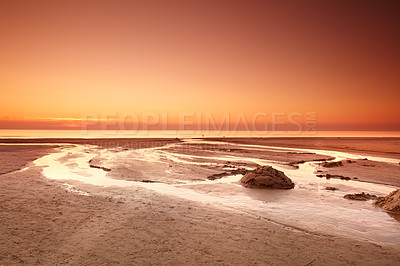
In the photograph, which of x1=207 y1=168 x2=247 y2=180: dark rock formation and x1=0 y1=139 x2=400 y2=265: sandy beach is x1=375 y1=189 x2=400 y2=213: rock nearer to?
x1=0 y1=139 x2=400 y2=265: sandy beach

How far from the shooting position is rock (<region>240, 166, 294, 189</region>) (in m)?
10.0

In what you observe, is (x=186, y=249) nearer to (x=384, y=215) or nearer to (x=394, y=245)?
(x=394, y=245)

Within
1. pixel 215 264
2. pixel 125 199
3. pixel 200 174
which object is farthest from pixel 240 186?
pixel 215 264

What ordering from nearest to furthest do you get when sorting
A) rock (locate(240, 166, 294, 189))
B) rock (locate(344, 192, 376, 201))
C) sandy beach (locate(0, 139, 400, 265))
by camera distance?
sandy beach (locate(0, 139, 400, 265)), rock (locate(344, 192, 376, 201)), rock (locate(240, 166, 294, 189))

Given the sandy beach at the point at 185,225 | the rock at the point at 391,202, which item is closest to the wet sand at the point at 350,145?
the rock at the point at 391,202

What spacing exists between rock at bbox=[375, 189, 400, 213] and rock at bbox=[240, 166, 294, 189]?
10.1 ft

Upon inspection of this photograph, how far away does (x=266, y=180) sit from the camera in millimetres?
10102

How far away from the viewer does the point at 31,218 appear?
18.8 ft

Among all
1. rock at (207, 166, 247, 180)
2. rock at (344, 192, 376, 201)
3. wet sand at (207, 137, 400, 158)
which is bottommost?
wet sand at (207, 137, 400, 158)

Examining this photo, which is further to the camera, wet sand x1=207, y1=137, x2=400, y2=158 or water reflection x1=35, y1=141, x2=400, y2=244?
wet sand x1=207, y1=137, x2=400, y2=158

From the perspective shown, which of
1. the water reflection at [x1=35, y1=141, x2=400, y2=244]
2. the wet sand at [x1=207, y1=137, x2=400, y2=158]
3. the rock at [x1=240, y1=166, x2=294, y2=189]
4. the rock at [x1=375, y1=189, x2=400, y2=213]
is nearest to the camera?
the water reflection at [x1=35, y1=141, x2=400, y2=244]

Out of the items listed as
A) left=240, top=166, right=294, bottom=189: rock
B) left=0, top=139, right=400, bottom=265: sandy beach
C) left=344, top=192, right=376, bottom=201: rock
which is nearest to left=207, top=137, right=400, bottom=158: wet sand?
left=344, top=192, right=376, bottom=201: rock

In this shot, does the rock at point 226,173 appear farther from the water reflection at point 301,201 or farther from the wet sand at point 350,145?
the wet sand at point 350,145

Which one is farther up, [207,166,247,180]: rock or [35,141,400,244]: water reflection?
[35,141,400,244]: water reflection
